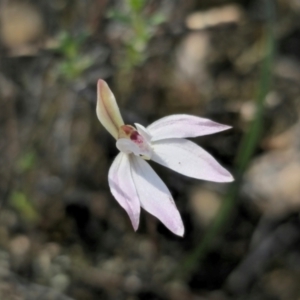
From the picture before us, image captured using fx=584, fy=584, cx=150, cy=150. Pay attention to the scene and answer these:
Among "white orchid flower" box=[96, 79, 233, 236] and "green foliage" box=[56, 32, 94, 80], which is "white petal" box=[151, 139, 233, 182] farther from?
"green foliage" box=[56, 32, 94, 80]

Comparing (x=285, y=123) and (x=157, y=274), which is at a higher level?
(x=285, y=123)

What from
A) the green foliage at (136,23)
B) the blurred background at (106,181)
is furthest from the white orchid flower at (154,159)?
the blurred background at (106,181)

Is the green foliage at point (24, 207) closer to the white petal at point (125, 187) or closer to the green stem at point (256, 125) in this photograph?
the green stem at point (256, 125)

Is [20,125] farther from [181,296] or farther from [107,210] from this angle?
[181,296]

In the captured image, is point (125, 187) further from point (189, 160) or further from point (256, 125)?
point (256, 125)

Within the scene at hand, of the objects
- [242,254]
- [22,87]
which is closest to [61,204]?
[22,87]

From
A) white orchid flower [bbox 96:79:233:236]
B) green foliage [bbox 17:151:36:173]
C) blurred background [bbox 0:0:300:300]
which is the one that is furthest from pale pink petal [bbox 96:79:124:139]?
green foliage [bbox 17:151:36:173]
